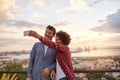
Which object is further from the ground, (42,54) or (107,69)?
(42,54)

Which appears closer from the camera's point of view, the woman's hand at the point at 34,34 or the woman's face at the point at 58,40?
the woman's hand at the point at 34,34

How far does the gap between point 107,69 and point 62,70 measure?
1.96m

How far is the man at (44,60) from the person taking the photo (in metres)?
3.71

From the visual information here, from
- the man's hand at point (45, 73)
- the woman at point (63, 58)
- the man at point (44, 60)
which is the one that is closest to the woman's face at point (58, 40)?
the woman at point (63, 58)

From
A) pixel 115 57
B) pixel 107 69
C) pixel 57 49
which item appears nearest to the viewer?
pixel 57 49

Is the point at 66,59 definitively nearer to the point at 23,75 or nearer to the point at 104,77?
the point at 104,77

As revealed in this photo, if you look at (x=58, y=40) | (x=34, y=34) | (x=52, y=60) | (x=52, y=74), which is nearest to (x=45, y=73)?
(x=52, y=74)

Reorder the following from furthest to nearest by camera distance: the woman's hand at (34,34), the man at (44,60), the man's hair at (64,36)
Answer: the man at (44,60) < the man's hair at (64,36) < the woman's hand at (34,34)

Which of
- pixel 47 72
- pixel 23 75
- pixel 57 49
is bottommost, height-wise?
pixel 23 75

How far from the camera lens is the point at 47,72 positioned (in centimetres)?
368

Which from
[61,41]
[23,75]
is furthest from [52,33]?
[23,75]

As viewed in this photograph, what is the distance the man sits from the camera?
371 centimetres

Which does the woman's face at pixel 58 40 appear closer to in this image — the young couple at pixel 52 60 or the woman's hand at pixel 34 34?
the young couple at pixel 52 60

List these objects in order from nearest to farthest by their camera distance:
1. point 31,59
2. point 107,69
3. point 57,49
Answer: point 57,49, point 31,59, point 107,69
